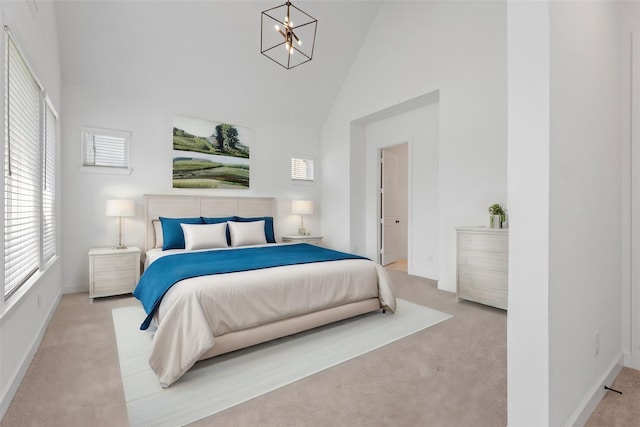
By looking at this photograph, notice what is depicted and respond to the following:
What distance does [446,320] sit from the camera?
3.03 m

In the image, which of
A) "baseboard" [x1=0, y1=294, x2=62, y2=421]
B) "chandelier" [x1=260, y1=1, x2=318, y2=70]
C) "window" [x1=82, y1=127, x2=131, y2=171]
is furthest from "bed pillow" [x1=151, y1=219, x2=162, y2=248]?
"chandelier" [x1=260, y1=1, x2=318, y2=70]

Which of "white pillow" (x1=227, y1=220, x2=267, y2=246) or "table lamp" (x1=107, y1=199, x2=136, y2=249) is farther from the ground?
"table lamp" (x1=107, y1=199, x2=136, y2=249)

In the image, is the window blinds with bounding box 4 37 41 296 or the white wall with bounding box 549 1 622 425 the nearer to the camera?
the white wall with bounding box 549 1 622 425

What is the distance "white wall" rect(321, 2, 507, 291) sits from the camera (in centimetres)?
365

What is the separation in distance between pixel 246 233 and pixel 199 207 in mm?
1007

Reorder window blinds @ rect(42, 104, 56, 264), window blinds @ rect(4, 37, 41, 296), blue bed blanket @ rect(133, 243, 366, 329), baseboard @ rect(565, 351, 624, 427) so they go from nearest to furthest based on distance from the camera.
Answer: baseboard @ rect(565, 351, 624, 427) < window blinds @ rect(4, 37, 41, 296) < blue bed blanket @ rect(133, 243, 366, 329) < window blinds @ rect(42, 104, 56, 264)

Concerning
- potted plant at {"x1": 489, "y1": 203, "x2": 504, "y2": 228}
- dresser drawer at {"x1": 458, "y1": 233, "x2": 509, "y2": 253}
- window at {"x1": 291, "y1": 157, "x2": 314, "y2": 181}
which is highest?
window at {"x1": 291, "y1": 157, "x2": 314, "y2": 181}

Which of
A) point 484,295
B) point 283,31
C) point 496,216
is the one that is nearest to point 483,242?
point 496,216

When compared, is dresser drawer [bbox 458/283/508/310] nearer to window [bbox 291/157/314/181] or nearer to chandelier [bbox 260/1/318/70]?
chandelier [bbox 260/1/318/70]

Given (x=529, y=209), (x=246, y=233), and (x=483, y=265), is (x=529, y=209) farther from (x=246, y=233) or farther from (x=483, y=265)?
(x=246, y=233)

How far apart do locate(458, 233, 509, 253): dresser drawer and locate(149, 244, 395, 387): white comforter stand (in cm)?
117

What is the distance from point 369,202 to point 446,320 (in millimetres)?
3080

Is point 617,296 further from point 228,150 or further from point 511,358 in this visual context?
point 228,150

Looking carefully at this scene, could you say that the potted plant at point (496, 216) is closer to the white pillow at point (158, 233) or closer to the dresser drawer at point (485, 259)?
the dresser drawer at point (485, 259)
